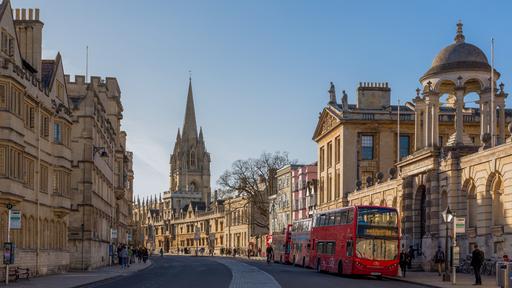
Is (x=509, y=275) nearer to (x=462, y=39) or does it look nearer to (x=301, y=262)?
(x=462, y=39)

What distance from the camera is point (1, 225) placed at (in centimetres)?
3966

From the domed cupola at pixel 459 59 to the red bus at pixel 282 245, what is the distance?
27.0 m

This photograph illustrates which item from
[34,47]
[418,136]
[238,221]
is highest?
[34,47]

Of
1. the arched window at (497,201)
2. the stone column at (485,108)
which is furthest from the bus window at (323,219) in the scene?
the arched window at (497,201)

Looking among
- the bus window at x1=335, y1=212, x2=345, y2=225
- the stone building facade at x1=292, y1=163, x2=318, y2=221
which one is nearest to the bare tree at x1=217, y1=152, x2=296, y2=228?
the stone building facade at x1=292, y1=163, x2=318, y2=221

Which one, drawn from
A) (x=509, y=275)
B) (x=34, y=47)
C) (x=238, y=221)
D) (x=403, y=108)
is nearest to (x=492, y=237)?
(x=509, y=275)

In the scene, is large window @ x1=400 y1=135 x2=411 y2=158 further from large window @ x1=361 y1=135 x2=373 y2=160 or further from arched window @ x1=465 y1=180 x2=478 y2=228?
arched window @ x1=465 y1=180 x2=478 y2=228

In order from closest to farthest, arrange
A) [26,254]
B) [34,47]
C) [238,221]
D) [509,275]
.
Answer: [509,275], [26,254], [34,47], [238,221]

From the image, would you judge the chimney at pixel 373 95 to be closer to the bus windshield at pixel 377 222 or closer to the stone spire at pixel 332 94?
the stone spire at pixel 332 94

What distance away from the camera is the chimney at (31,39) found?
162 ft

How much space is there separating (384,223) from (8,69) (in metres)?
20.7

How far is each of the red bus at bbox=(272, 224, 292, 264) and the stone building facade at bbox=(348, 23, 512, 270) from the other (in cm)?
1710

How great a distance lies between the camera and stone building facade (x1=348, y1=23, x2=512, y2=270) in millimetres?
46500

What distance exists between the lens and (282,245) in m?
84.0
